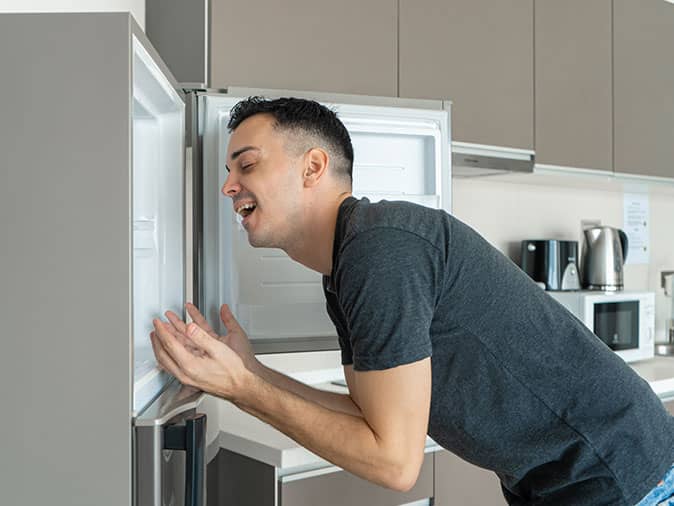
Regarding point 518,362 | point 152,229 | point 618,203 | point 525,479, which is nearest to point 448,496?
point 525,479

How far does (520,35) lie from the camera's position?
2.40 metres

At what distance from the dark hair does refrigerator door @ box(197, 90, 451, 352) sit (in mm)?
221

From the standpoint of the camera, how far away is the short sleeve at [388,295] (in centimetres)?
100

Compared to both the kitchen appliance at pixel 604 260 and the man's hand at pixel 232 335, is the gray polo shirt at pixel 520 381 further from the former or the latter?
the kitchen appliance at pixel 604 260

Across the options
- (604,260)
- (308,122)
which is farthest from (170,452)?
(604,260)

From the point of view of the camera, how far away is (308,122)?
4.16 feet

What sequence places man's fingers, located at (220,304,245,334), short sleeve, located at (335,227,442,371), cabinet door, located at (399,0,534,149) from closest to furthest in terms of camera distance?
short sleeve, located at (335,227,442,371)
man's fingers, located at (220,304,245,334)
cabinet door, located at (399,0,534,149)

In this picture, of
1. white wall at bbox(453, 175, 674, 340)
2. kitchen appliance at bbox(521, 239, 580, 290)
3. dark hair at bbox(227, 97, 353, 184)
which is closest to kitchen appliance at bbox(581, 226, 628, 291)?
kitchen appliance at bbox(521, 239, 580, 290)

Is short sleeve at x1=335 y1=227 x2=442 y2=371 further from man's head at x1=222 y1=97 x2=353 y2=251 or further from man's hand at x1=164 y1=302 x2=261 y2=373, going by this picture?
man's hand at x1=164 y1=302 x2=261 y2=373

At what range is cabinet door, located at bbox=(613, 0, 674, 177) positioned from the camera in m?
2.75

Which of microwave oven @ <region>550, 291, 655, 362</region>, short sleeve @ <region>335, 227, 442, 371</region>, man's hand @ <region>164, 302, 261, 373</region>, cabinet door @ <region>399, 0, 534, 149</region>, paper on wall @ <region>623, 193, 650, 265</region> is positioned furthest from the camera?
paper on wall @ <region>623, 193, 650, 265</region>

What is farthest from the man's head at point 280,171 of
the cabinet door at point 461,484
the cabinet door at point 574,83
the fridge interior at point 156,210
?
the cabinet door at point 574,83

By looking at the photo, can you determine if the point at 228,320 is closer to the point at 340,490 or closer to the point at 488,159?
the point at 340,490

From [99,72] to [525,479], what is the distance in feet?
2.83
